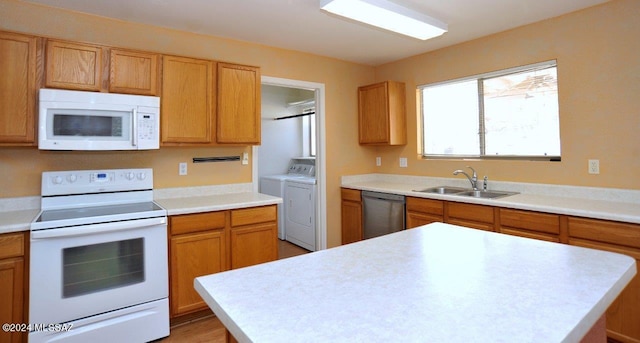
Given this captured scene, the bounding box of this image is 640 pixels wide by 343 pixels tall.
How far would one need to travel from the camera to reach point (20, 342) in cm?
192

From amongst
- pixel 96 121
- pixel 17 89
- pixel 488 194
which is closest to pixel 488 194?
pixel 488 194

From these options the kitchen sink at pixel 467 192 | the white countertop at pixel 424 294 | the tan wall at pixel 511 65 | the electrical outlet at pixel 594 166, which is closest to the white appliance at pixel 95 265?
the tan wall at pixel 511 65

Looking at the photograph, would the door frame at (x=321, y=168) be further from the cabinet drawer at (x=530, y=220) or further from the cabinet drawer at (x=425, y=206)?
the cabinet drawer at (x=530, y=220)

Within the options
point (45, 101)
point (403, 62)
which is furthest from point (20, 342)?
point (403, 62)

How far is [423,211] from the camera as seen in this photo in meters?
3.13

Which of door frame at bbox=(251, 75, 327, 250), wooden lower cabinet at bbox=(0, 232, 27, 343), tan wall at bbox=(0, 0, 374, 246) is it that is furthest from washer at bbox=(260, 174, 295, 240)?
wooden lower cabinet at bbox=(0, 232, 27, 343)

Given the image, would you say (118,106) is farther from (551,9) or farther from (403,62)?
(551,9)

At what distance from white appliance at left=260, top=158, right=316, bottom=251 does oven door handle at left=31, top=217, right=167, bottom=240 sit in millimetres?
2075

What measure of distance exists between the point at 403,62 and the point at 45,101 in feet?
11.5

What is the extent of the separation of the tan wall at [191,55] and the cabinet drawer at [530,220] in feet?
6.36

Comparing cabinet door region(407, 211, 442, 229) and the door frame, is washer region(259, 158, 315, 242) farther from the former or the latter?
cabinet door region(407, 211, 442, 229)

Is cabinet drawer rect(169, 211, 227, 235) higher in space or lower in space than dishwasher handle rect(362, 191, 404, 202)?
lower

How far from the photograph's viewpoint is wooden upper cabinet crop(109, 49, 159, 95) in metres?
2.39

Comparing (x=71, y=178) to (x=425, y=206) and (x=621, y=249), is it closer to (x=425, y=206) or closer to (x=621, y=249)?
(x=425, y=206)
